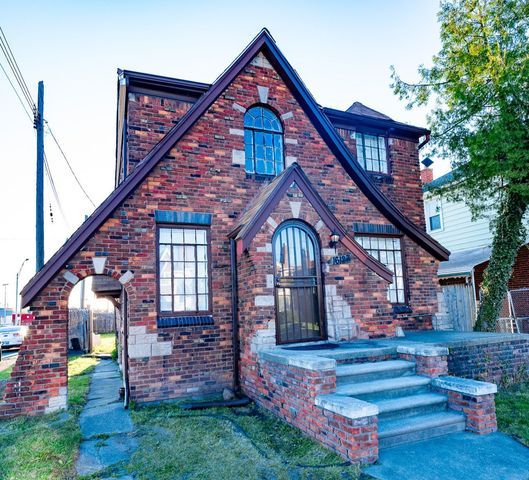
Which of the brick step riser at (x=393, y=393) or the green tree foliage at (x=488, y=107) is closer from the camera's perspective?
the brick step riser at (x=393, y=393)

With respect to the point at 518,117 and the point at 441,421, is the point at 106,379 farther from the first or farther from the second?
the point at 518,117

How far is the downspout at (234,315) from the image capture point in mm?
8086

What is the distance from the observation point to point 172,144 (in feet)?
27.1

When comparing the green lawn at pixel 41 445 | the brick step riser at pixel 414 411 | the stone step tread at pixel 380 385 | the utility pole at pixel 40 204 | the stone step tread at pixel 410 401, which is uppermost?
the utility pole at pixel 40 204

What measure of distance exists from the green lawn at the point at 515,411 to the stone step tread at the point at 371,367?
1.42 m

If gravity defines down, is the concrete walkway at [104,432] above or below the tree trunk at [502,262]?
below

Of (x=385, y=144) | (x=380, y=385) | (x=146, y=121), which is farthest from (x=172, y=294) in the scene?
(x=385, y=144)

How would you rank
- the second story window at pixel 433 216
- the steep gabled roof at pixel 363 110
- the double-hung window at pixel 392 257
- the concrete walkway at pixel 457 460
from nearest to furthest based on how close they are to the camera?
the concrete walkway at pixel 457 460
the double-hung window at pixel 392 257
the steep gabled roof at pixel 363 110
the second story window at pixel 433 216

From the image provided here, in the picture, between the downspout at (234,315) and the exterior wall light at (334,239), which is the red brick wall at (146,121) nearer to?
the downspout at (234,315)

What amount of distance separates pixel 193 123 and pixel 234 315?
13.5ft

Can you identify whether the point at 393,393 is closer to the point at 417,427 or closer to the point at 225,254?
the point at 417,427

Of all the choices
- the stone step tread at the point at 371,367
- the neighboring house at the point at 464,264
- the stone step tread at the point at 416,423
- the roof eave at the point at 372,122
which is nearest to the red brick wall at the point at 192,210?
the roof eave at the point at 372,122

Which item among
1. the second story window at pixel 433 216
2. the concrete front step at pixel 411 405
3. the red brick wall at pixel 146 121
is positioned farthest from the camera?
the second story window at pixel 433 216

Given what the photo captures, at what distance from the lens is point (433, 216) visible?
19359 mm
